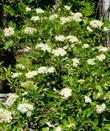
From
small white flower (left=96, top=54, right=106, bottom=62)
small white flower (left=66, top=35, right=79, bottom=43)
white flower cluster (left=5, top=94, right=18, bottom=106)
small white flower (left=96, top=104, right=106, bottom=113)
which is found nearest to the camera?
small white flower (left=96, top=104, right=106, bottom=113)

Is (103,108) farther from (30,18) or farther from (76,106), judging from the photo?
(30,18)

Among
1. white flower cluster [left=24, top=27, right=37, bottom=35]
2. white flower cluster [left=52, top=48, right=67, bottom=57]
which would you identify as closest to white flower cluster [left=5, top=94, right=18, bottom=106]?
white flower cluster [left=52, top=48, right=67, bottom=57]

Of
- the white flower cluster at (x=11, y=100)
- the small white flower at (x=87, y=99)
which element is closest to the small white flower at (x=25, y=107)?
the white flower cluster at (x=11, y=100)

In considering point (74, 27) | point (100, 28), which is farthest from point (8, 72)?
point (100, 28)

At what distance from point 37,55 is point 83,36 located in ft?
2.80

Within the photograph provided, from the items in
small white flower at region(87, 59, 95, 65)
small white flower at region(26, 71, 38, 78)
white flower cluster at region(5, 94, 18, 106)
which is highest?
small white flower at region(87, 59, 95, 65)

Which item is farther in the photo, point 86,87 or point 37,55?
point 37,55

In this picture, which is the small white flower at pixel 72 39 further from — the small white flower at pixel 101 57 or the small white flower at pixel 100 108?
the small white flower at pixel 100 108

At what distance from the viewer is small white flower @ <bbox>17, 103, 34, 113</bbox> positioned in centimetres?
312

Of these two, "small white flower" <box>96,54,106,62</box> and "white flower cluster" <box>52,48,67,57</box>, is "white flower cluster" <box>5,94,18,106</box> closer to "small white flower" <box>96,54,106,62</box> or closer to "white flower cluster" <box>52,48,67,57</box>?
"white flower cluster" <box>52,48,67,57</box>

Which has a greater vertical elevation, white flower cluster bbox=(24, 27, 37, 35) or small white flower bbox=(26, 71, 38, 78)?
white flower cluster bbox=(24, 27, 37, 35)

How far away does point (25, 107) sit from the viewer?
3156 millimetres

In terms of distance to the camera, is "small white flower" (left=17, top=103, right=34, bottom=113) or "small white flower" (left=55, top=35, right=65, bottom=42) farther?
"small white flower" (left=55, top=35, right=65, bottom=42)

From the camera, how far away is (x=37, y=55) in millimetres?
3854
